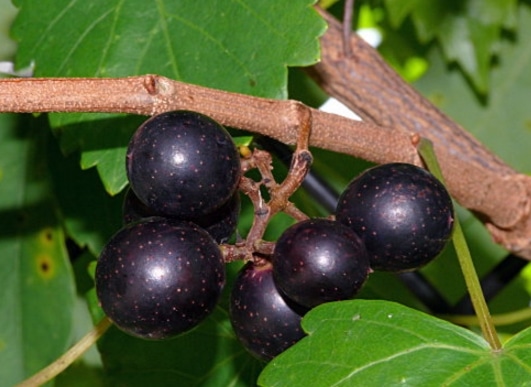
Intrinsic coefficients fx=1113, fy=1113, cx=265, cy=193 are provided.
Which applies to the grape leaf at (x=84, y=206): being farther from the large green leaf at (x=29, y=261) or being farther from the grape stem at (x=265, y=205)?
the grape stem at (x=265, y=205)

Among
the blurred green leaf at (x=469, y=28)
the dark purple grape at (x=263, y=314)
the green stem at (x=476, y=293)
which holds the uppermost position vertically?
Result: the green stem at (x=476, y=293)

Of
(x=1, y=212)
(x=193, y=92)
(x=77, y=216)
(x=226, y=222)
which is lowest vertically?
(x=1, y=212)

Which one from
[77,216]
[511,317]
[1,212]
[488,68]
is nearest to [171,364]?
[77,216]

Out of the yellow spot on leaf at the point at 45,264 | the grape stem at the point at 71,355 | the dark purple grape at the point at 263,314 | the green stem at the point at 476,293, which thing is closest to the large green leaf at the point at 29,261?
the yellow spot on leaf at the point at 45,264

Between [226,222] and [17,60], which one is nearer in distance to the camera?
[226,222]

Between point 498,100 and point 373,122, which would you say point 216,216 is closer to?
point 373,122

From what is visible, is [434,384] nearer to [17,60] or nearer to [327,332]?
[327,332]

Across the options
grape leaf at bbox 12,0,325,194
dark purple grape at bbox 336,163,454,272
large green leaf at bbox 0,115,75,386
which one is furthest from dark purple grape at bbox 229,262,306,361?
large green leaf at bbox 0,115,75,386

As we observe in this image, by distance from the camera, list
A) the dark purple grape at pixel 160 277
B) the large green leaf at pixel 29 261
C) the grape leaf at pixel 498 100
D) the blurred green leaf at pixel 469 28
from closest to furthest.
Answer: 1. the dark purple grape at pixel 160 277
2. the large green leaf at pixel 29 261
3. the blurred green leaf at pixel 469 28
4. the grape leaf at pixel 498 100

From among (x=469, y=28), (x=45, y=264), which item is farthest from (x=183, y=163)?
(x=469, y=28)
